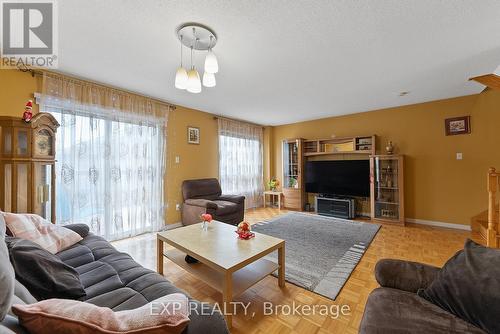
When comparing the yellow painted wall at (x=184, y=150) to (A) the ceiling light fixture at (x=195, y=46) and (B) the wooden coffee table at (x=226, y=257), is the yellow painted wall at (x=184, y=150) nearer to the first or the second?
(B) the wooden coffee table at (x=226, y=257)

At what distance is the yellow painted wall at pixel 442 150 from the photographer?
11.0 feet

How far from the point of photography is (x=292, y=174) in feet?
17.7

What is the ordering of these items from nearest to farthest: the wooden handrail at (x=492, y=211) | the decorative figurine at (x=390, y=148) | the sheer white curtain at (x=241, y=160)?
the wooden handrail at (x=492, y=211)
the decorative figurine at (x=390, y=148)
the sheer white curtain at (x=241, y=160)

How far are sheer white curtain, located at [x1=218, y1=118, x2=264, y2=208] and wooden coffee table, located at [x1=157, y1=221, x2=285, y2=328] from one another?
263 centimetres

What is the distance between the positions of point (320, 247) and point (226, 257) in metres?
1.66

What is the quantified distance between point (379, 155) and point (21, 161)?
17.0ft

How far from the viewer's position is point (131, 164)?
322 centimetres

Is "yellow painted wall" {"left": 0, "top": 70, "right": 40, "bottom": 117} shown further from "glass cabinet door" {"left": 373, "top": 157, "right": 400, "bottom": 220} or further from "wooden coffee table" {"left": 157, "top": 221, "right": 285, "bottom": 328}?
"glass cabinet door" {"left": 373, "top": 157, "right": 400, "bottom": 220}

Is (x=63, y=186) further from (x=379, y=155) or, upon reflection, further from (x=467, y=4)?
(x=379, y=155)

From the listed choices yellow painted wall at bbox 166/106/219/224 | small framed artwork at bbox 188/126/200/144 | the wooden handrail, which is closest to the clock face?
yellow painted wall at bbox 166/106/219/224

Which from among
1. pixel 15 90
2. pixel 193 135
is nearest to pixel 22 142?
pixel 15 90

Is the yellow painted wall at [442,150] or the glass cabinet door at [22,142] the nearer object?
the glass cabinet door at [22,142]

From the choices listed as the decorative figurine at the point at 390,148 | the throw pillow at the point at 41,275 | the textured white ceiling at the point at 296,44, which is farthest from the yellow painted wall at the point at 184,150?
the decorative figurine at the point at 390,148

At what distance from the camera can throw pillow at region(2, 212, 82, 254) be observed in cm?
147
